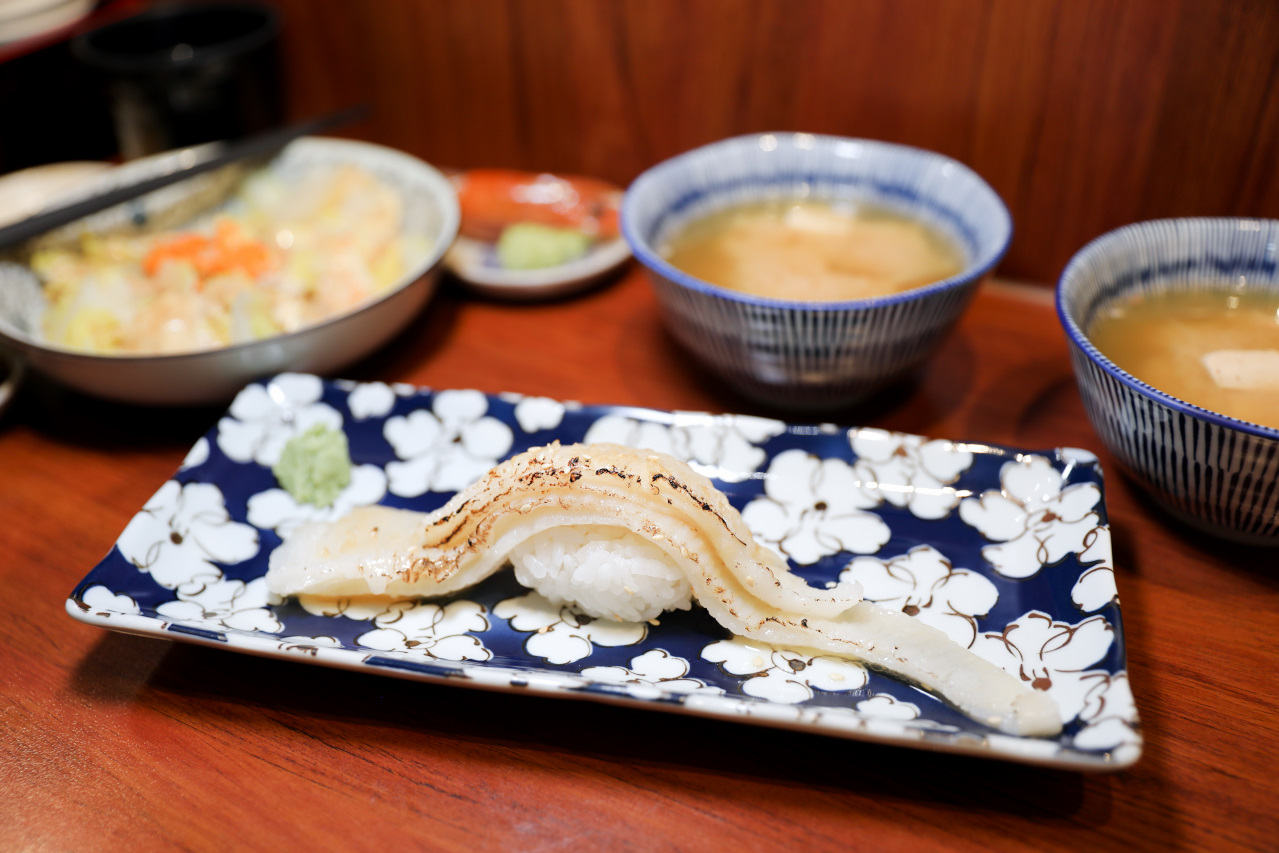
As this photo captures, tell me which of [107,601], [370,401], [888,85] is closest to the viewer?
[107,601]

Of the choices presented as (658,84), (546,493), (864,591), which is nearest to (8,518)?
(546,493)

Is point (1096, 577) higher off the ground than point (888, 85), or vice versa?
point (888, 85)

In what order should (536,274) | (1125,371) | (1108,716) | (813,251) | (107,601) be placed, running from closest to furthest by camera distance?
(1108,716) < (107,601) < (1125,371) < (813,251) < (536,274)

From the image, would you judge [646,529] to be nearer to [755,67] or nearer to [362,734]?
[362,734]

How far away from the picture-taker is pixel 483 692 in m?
Answer: 1.05

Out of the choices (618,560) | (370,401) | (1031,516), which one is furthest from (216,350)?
(1031,516)

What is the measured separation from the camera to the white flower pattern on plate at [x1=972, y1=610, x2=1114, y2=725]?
0.94 metres

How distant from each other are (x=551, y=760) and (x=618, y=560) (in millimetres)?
244

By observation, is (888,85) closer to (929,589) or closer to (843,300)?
(843,300)

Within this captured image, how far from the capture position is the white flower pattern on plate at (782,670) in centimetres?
101

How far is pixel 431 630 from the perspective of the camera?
1126 mm

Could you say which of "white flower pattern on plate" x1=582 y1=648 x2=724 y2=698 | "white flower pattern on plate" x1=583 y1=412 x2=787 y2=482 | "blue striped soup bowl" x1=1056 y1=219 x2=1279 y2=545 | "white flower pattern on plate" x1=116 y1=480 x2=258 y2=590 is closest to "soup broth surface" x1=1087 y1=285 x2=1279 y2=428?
"blue striped soup bowl" x1=1056 y1=219 x2=1279 y2=545

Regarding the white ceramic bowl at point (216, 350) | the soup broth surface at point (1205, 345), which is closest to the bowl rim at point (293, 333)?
the white ceramic bowl at point (216, 350)

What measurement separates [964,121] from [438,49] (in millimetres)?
1269
